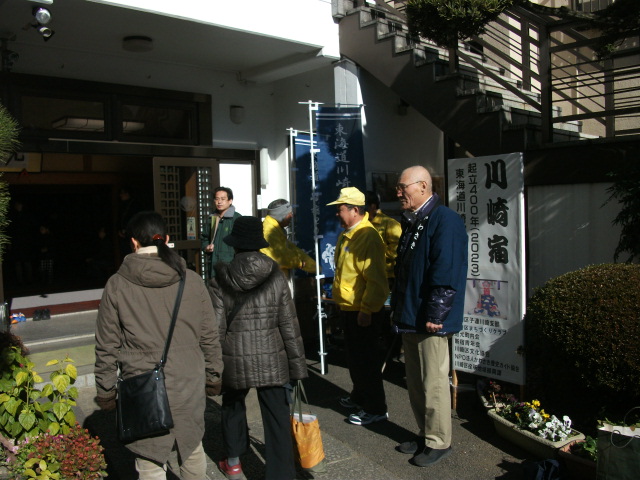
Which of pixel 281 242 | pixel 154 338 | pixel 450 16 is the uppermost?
pixel 450 16

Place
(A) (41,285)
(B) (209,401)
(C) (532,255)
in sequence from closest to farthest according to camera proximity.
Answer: (B) (209,401) → (C) (532,255) → (A) (41,285)

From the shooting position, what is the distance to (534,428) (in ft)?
14.4

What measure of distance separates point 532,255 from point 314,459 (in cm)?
358

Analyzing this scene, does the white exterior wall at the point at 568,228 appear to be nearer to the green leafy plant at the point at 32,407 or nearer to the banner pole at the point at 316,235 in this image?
the banner pole at the point at 316,235

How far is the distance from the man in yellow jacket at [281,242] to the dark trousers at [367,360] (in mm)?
1236

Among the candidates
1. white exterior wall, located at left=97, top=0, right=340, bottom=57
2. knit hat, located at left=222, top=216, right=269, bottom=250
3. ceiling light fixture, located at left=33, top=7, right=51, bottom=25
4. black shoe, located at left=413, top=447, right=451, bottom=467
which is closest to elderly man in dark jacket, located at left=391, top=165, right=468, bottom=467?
black shoe, located at left=413, top=447, right=451, bottom=467

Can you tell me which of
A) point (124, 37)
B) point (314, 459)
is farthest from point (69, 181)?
point (314, 459)

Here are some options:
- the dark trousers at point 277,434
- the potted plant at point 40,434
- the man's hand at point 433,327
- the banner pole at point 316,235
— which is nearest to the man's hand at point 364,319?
the man's hand at point 433,327

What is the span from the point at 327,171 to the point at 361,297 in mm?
2356

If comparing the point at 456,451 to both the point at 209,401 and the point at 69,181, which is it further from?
the point at 69,181

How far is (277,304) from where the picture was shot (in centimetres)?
379

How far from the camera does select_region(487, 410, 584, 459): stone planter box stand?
13.7ft

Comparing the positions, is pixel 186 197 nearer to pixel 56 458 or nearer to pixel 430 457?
pixel 56 458

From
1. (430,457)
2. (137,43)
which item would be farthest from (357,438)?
(137,43)
